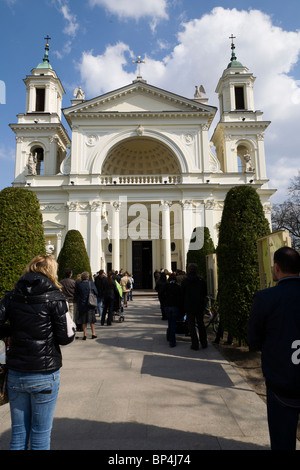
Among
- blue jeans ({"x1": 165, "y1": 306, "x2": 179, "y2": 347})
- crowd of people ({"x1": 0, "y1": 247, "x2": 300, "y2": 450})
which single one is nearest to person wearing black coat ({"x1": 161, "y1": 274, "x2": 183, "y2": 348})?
blue jeans ({"x1": 165, "y1": 306, "x2": 179, "y2": 347})

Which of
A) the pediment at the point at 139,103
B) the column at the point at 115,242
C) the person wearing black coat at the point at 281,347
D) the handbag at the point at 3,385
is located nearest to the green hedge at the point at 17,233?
the handbag at the point at 3,385

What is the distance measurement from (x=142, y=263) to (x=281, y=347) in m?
28.7

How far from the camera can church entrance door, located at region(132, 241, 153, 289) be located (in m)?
30.8

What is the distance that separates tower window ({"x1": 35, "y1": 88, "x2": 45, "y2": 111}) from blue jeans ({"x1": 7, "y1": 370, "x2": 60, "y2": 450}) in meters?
35.8

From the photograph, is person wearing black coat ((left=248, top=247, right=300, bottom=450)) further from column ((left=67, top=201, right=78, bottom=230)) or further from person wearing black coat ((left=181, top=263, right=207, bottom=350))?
column ((left=67, top=201, right=78, bottom=230))

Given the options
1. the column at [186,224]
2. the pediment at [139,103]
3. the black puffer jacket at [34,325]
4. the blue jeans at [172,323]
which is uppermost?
the pediment at [139,103]

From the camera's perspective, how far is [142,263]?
3102 cm

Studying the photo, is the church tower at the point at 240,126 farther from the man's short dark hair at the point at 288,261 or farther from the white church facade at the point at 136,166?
the man's short dark hair at the point at 288,261

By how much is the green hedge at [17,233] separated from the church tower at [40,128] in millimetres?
24548

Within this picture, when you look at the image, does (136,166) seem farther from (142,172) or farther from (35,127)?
(35,127)

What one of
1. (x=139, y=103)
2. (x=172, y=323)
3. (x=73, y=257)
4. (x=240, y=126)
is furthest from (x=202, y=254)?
(x=240, y=126)

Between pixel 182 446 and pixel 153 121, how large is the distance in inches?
1140

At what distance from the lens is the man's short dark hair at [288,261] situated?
2.59 metres
